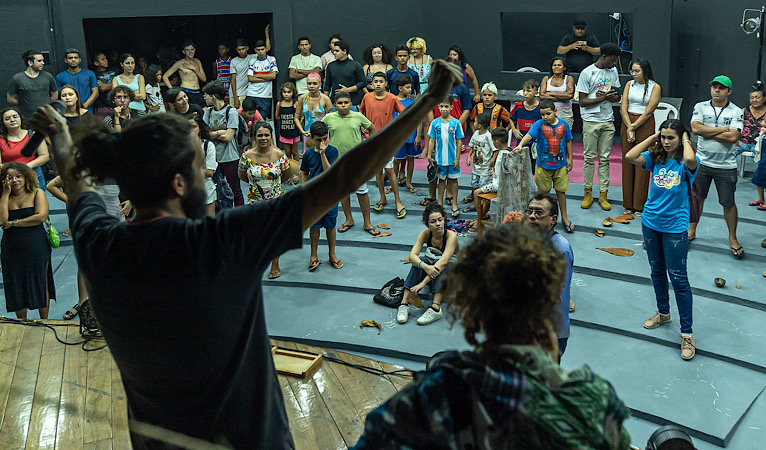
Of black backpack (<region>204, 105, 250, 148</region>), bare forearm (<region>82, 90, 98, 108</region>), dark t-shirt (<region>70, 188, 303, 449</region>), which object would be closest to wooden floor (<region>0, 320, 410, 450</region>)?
dark t-shirt (<region>70, 188, 303, 449</region>)

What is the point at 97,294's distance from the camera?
1778 millimetres

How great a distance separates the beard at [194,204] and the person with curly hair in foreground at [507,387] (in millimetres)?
640

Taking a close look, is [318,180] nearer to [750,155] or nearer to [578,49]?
[750,155]

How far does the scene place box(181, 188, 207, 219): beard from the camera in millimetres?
1808

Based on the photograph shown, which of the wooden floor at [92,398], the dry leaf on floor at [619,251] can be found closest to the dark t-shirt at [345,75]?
the dry leaf on floor at [619,251]

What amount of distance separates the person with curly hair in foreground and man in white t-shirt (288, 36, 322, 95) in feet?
31.9

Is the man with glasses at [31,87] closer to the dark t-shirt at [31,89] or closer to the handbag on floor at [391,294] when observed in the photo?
the dark t-shirt at [31,89]

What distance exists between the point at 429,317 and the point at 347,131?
2.95 metres

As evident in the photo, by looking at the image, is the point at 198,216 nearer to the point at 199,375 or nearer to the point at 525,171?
the point at 199,375

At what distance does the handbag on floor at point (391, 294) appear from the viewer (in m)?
6.96

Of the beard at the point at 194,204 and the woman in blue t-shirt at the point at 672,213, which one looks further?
the woman in blue t-shirt at the point at 672,213

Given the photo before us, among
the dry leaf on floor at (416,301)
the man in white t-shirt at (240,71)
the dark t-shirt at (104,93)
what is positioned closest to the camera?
the dry leaf on floor at (416,301)

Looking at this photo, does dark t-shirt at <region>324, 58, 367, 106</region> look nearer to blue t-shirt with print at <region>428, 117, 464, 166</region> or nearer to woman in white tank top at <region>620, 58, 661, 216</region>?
blue t-shirt with print at <region>428, 117, 464, 166</region>

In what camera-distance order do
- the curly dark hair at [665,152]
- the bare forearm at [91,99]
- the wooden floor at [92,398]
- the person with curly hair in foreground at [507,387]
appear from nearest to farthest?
the person with curly hair in foreground at [507,387] → the wooden floor at [92,398] → the curly dark hair at [665,152] → the bare forearm at [91,99]
